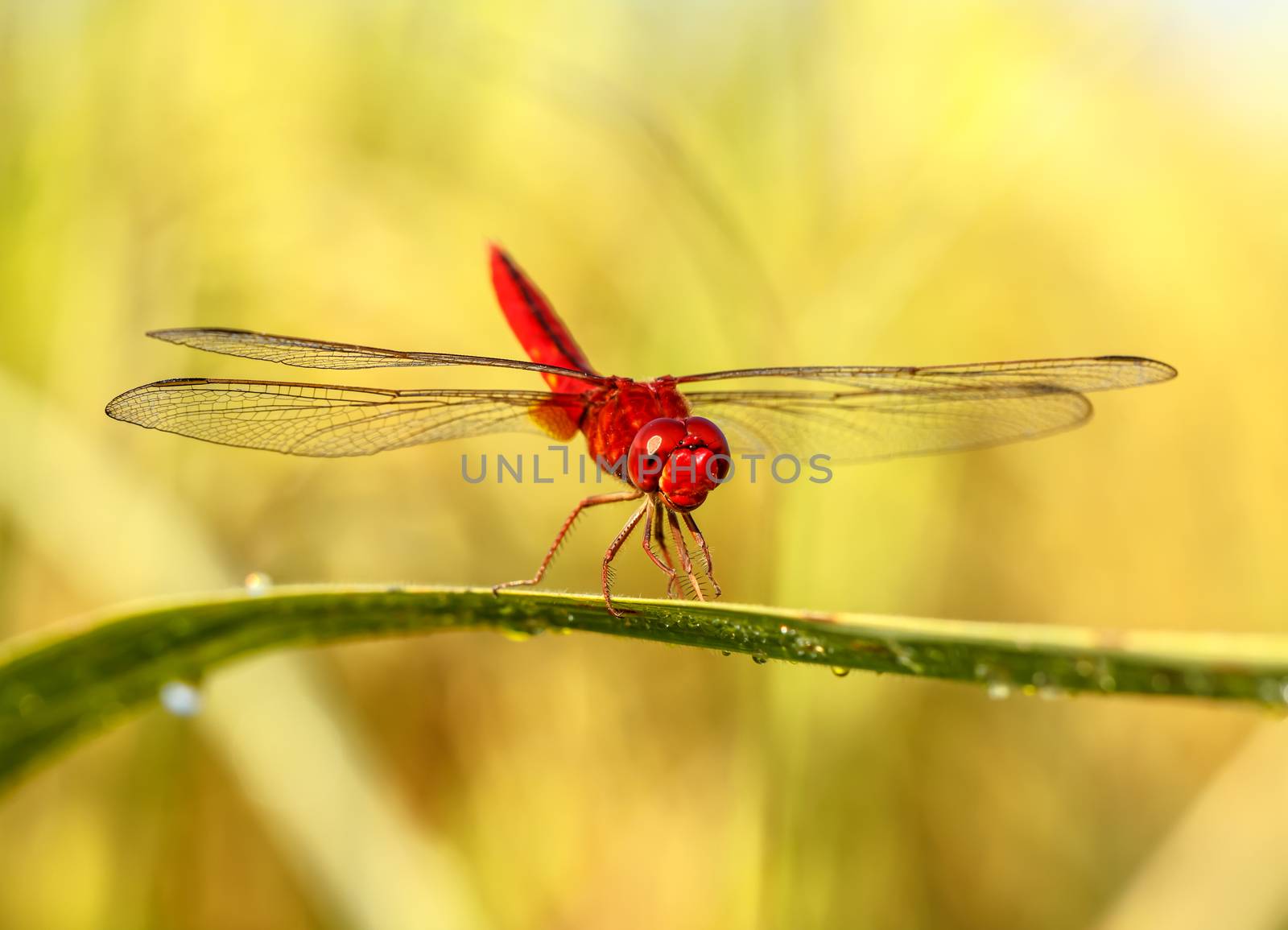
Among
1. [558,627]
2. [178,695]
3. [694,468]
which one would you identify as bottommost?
[178,695]

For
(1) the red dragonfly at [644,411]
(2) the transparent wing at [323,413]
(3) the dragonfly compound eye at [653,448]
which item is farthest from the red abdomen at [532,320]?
(3) the dragonfly compound eye at [653,448]

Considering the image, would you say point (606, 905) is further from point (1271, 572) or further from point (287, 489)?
point (1271, 572)

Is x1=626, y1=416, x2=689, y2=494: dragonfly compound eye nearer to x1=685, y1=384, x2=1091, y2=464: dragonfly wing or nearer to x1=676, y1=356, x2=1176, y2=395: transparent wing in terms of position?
x1=676, y1=356, x2=1176, y2=395: transparent wing

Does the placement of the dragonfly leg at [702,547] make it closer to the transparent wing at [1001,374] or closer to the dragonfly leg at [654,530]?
the dragonfly leg at [654,530]

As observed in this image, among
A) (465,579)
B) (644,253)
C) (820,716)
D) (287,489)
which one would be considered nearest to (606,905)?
(820,716)

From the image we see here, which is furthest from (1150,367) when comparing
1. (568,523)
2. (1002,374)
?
(568,523)

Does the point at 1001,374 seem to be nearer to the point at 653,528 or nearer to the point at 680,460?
the point at 680,460
